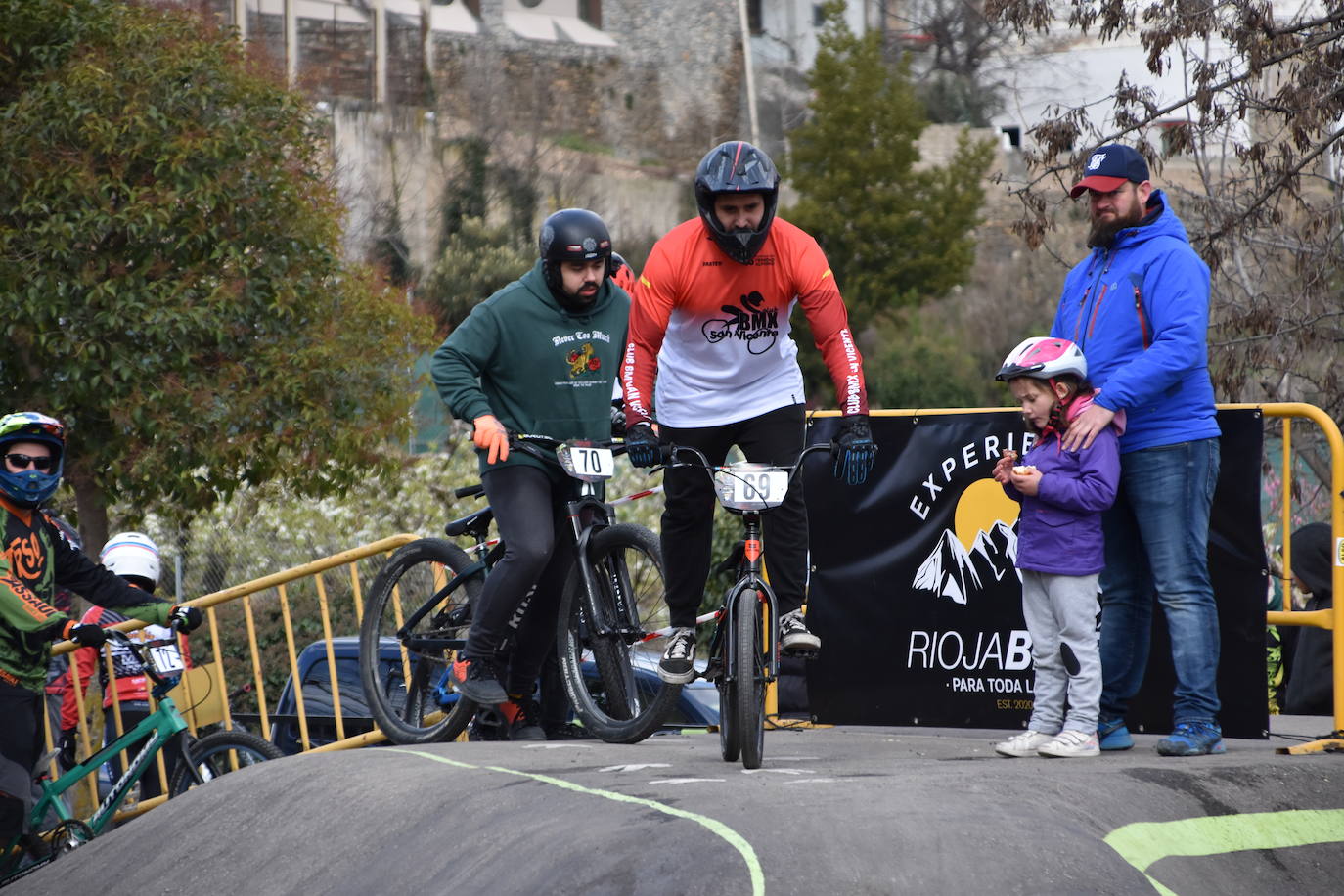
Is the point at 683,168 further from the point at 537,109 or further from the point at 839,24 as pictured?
the point at 839,24

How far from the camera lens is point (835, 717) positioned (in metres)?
7.64

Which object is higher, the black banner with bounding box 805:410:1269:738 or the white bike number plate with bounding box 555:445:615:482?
the white bike number plate with bounding box 555:445:615:482

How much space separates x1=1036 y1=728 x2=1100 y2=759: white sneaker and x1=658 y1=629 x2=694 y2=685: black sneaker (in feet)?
4.55

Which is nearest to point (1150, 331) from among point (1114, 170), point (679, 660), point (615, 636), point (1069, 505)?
point (1114, 170)

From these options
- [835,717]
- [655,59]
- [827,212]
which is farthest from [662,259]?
[655,59]

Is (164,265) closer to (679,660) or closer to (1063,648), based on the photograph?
(679,660)

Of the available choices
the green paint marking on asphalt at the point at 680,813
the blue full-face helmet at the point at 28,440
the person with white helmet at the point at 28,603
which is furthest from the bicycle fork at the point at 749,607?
the blue full-face helmet at the point at 28,440

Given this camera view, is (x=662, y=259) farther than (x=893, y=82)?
No

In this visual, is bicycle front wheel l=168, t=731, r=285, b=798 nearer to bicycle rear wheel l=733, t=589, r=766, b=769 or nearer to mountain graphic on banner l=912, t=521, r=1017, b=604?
bicycle rear wheel l=733, t=589, r=766, b=769

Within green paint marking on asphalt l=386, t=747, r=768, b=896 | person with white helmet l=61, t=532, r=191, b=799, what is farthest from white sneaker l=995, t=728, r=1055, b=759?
person with white helmet l=61, t=532, r=191, b=799

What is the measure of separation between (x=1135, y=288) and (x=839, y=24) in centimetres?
4043

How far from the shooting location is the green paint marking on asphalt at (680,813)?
14.0 ft

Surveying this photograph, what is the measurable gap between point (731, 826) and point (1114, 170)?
302 cm

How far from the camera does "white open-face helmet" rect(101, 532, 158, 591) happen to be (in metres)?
9.48
